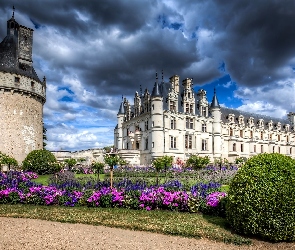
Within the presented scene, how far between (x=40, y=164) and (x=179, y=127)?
20919mm

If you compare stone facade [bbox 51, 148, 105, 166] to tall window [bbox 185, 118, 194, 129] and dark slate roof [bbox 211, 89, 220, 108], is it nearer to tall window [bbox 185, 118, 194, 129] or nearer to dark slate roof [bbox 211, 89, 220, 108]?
tall window [bbox 185, 118, 194, 129]

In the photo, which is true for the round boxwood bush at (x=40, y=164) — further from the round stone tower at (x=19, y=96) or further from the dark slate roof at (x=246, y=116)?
the dark slate roof at (x=246, y=116)

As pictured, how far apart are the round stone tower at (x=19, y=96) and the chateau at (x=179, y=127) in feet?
39.1

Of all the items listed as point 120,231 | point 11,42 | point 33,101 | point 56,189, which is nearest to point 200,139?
point 33,101

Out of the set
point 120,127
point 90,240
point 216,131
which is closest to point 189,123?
point 216,131

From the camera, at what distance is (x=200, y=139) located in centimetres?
4122

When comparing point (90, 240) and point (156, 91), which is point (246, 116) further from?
point (90, 240)

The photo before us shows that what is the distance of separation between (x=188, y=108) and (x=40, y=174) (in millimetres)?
23467

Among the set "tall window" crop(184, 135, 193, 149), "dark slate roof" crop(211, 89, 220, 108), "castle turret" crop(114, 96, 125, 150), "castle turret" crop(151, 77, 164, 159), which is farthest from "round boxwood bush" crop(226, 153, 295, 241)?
"castle turret" crop(114, 96, 125, 150)

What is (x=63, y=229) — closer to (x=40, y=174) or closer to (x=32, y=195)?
(x=32, y=195)

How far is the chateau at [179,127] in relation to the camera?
3709 centimetres

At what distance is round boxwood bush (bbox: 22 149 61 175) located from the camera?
23.3 meters

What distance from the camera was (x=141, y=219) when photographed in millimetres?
8289

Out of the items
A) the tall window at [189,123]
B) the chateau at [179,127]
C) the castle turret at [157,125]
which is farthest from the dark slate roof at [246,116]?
the castle turret at [157,125]
